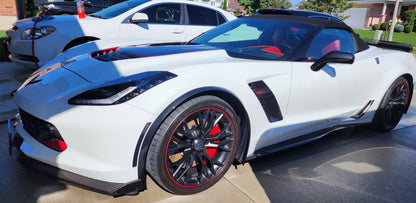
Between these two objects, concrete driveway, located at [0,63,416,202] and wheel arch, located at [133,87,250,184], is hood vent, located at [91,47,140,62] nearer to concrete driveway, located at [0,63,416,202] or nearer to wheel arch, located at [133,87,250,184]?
wheel arch, located at [133,87,250,184]

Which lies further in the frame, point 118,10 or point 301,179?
point 118,10

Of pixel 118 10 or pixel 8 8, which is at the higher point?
pixel 118 10

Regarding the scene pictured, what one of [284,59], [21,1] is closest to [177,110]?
[284,59]

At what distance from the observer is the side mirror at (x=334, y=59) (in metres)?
2.60

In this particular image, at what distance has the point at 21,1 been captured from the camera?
11836 millimetres

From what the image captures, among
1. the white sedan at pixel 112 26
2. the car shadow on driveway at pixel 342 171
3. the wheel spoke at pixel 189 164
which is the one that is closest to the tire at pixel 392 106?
the car shadow on driveway at pixel 342 171

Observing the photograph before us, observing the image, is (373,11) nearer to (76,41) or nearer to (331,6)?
(331,6)

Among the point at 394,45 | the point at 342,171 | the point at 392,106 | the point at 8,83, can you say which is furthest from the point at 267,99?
the point at 8,83

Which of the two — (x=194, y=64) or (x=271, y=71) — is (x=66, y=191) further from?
(x=271, y=71)

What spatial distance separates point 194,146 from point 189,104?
0.33 metres

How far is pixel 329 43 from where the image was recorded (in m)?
3.16

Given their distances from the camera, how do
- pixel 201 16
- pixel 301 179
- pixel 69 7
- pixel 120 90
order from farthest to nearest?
1. pixel 69 7
2. pixel 201 16
3. pixel 301 179
4. pixel 120 90

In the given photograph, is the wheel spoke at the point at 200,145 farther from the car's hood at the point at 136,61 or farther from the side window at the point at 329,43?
the side window at the point at 329,43

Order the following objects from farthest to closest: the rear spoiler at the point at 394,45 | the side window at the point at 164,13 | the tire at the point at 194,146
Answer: the side window at the point at 164,13, the rear spoiler at the point at 394,45, the tire at the point at 194,146
